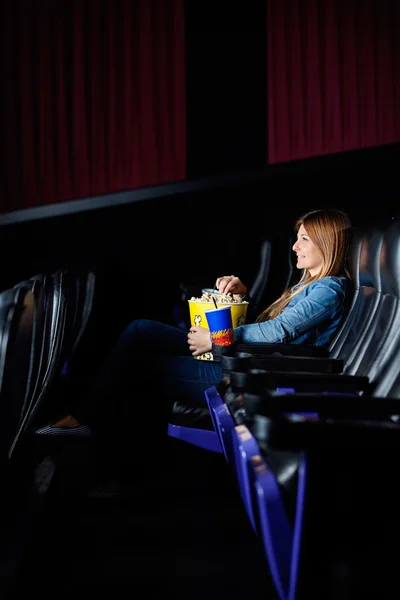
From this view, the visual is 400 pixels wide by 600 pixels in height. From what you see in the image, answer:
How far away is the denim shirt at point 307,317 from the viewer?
1564 millimetres

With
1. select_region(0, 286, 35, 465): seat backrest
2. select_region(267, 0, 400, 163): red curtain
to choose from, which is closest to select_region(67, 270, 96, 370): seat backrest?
select_region(0, 286, 35, 465): seat backrest

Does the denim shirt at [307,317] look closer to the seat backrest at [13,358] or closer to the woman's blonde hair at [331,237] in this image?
the woman's blonde hair at [331,237]

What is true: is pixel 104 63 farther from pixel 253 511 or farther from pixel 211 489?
pixel 253 511

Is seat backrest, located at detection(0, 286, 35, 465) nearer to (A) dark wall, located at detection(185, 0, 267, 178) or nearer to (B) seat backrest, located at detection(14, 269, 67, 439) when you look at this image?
(B) seat backrest, located at detection(14, 269, 67, 439)

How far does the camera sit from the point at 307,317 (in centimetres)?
156

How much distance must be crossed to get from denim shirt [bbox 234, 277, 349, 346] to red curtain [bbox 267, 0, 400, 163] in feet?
10.6

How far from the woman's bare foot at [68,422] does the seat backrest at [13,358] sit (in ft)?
2.40

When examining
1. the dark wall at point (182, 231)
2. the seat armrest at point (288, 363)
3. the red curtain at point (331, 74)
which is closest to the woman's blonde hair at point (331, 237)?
the seat armrest at point (288, 363)

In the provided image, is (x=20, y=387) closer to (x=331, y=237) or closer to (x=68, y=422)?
(x=68, y=422)

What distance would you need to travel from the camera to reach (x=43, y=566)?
1253mm

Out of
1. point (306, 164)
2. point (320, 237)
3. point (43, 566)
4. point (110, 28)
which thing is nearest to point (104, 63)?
point (110, 28)

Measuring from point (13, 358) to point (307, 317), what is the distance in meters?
0.90

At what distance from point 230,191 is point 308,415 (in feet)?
7.75

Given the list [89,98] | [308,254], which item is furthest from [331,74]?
[308,254]
